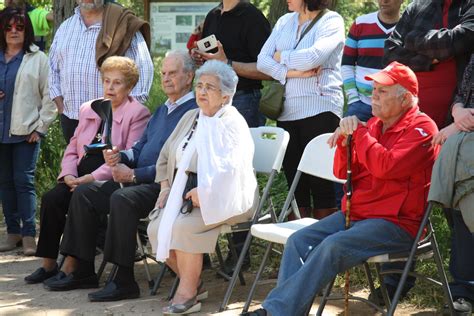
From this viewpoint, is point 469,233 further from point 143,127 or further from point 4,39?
point 4,39

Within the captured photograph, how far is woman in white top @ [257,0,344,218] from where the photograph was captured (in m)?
6.28

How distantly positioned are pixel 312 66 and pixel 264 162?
710mm

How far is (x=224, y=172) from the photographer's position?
572cm

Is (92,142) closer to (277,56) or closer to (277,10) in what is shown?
(277,56)

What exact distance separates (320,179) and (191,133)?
93 cm

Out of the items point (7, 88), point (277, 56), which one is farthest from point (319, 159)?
point (7, 88)

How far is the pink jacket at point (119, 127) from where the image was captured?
674cm

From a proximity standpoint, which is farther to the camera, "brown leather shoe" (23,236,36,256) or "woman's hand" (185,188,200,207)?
"brown leather shoe" (23,236,36,256)

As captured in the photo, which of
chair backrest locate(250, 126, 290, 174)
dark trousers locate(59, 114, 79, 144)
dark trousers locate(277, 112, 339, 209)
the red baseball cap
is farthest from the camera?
dark trousers locate(59, 114, 79, 144)

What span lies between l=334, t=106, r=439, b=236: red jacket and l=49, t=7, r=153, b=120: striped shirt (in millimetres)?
2691

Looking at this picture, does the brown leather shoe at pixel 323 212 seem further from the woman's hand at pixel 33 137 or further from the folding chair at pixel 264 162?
the woman's hand at pixel 33 137

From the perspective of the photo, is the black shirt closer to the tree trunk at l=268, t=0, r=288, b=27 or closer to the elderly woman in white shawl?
the elderly woman in white shawl

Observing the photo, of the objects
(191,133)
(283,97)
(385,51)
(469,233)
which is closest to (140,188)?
(191,133)

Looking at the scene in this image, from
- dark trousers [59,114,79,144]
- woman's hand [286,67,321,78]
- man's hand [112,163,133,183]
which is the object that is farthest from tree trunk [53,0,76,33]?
woman's hand [286,67,321,78]
